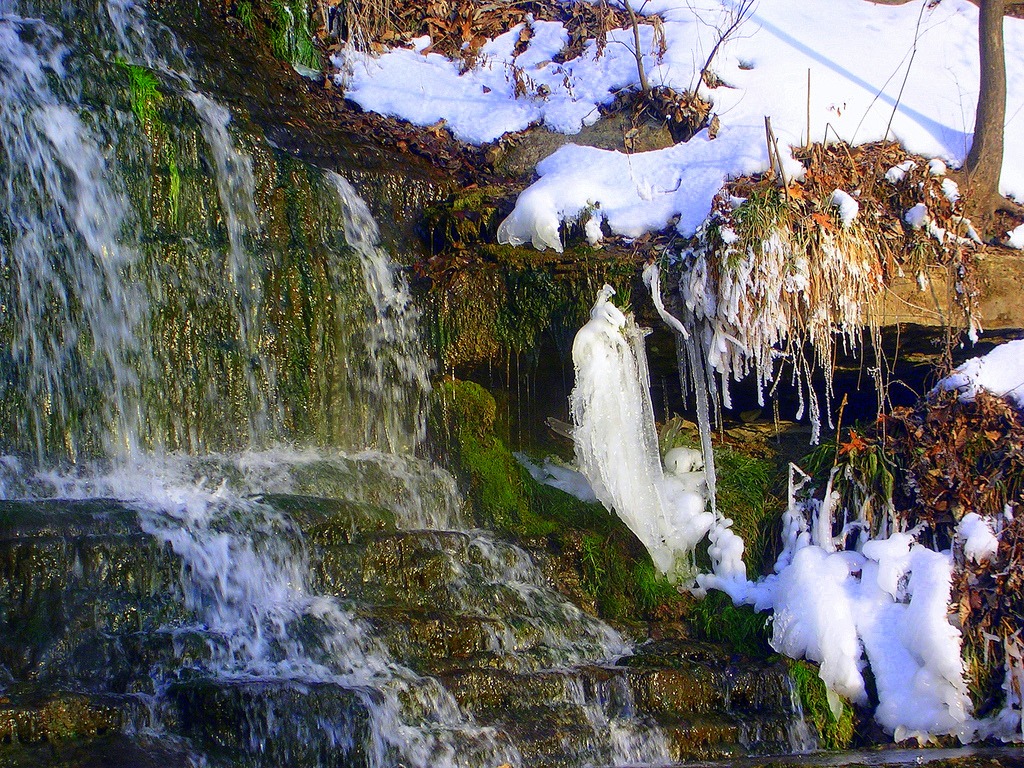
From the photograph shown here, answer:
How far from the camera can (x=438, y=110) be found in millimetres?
9781

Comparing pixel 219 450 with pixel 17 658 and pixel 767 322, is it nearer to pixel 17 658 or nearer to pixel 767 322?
pixel 17 658

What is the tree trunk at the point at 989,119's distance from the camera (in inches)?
309

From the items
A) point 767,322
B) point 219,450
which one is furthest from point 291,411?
point 767,322

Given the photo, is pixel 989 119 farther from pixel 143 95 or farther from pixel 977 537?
pixel 143 95

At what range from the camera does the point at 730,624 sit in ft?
21.5

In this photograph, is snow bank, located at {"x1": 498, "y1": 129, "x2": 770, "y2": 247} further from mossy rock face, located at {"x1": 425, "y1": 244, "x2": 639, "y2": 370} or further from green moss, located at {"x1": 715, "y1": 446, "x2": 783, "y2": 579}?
green moss, located at {"x1": 715, "y1": 446, "x2": 783, "y2": 579}

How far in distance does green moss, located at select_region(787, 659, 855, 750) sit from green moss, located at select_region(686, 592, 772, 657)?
41 cm

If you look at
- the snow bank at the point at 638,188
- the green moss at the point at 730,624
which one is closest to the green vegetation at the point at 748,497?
the green moss at the point at 730,624

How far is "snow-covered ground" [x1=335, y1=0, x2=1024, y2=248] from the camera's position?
25.9ft

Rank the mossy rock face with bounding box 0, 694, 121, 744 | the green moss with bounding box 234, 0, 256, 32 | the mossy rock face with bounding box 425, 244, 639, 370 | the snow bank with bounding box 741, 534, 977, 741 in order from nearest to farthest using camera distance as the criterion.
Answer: the mossy rock face with bounding box 0, 694, 121, 744
the snow bank with bounding box 741, 534, 977, 741
the mossy rock face with bounding box 425, 244, 639, 370
the green moss with bounding box 234, 0, 256, 32

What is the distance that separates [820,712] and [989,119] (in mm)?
4923

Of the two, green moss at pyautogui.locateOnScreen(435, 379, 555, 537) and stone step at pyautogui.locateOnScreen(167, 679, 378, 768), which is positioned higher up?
green moss at pyautogui.locateOnScreen(435, 379, 555, 537)

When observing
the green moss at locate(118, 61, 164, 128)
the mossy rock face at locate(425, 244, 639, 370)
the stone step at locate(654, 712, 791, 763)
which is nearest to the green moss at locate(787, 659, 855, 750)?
the stone step at locate(654, 712, 791, 763)

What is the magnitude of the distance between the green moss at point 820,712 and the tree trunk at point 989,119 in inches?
156
